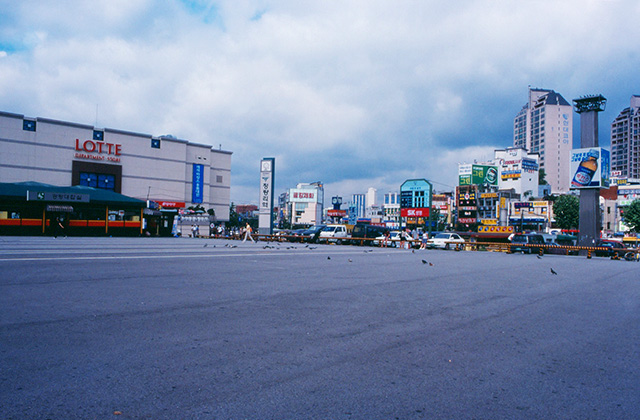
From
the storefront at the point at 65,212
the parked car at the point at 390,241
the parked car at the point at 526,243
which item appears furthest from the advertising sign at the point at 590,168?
the storefront at the point at 65,212

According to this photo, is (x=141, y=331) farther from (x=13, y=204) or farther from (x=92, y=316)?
(x=13, y=204)

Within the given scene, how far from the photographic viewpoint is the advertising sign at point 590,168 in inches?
1439

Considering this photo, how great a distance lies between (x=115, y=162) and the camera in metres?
53.8

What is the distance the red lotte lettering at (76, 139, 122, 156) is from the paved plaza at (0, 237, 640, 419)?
47.8 metres

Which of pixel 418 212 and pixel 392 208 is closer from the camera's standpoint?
pixel 418 212

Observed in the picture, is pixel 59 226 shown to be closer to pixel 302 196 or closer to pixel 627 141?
pixel 302 196

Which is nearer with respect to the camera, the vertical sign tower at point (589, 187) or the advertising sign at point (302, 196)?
the vertical sign tower at point (589, 187)

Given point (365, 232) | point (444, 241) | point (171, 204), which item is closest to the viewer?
point (444, 241)

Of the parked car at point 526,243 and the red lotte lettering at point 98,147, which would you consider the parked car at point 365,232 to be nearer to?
the parked car at point 526,243

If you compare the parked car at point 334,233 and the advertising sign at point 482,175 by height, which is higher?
the advertising sign at point 482,175

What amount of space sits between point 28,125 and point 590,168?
56.8 metres

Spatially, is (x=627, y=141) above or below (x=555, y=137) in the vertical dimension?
above

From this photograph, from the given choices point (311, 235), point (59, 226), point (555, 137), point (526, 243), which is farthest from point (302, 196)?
point (526, 243)

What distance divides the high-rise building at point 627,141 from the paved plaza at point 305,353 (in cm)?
18804
